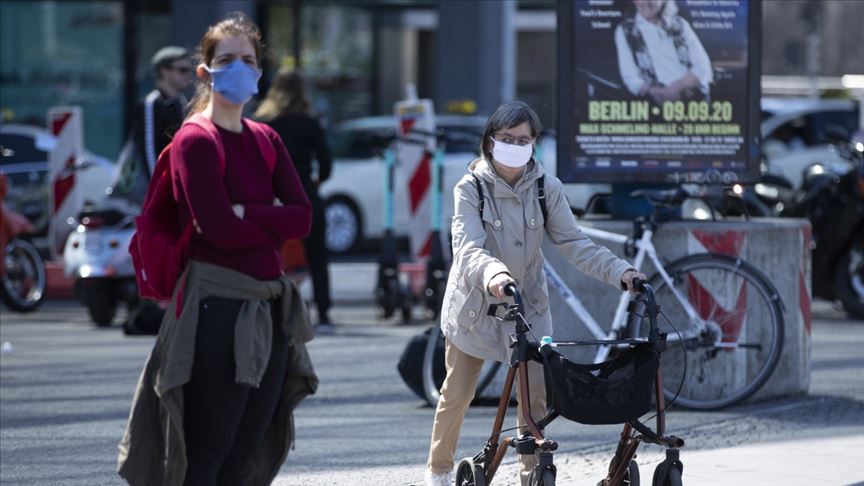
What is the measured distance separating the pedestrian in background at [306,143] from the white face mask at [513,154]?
617 cm

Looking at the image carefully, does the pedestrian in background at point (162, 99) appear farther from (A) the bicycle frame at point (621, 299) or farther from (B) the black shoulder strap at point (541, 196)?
(B) the black shoulder strap at point (541, 196)

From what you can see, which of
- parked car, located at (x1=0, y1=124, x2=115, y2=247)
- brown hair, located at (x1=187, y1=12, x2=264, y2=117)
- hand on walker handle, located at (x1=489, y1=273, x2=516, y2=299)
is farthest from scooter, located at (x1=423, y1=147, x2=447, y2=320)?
brown hair, located at (x1=187, y1=12, x2=264, y2=117)

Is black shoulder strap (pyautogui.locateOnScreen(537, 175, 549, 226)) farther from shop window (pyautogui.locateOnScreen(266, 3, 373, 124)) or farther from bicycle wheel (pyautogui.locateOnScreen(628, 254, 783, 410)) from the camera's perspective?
shop window (pyautogui.locateOnScreen(266, 3, 373, 124))

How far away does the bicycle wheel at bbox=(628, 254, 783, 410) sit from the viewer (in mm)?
8711

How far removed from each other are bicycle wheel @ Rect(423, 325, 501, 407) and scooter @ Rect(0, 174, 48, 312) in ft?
20.1

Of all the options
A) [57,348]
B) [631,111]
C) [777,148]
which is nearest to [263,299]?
[631,111]

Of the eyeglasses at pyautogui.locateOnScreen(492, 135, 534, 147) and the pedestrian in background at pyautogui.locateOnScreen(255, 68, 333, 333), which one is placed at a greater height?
the eyeglasses at pyautogui.locateOnScreen(492, 135, 534, 147)

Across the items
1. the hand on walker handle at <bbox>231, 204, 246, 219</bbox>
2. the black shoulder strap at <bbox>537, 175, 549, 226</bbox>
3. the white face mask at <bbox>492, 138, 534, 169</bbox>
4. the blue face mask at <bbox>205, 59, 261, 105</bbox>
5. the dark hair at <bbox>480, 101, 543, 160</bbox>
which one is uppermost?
the blue face mask at <bbox>205, 59, 261, 105</bbox>

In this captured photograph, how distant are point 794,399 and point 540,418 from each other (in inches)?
133

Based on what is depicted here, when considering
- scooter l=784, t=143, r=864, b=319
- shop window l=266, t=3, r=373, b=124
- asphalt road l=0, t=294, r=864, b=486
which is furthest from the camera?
shop window l=266, t=3, r=373, b=124

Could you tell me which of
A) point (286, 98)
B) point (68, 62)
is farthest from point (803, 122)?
point (286, 98)

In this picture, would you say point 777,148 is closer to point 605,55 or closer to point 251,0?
point 251,0

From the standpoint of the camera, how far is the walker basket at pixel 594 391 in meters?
5.43

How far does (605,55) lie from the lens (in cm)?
916
